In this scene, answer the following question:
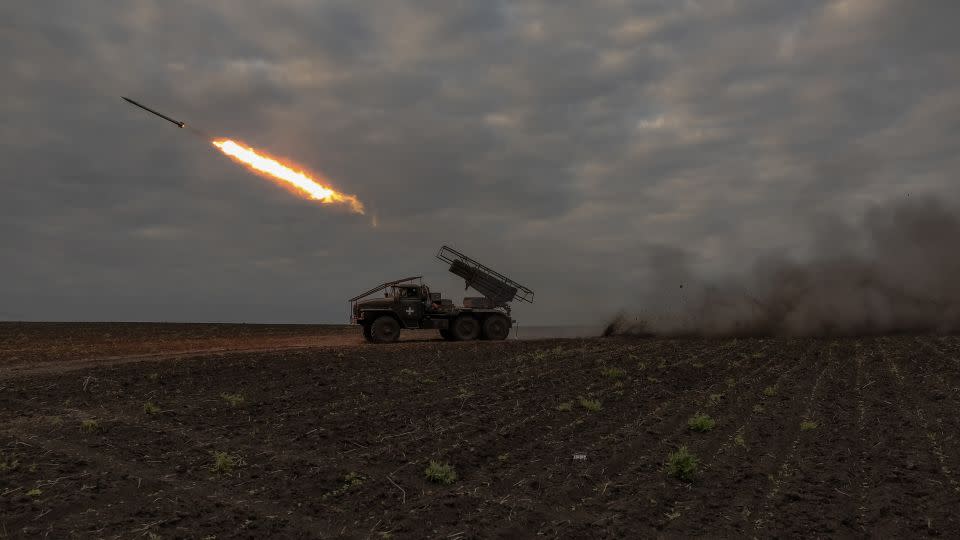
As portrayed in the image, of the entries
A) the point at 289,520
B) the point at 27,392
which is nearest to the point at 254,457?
the point at 289,520

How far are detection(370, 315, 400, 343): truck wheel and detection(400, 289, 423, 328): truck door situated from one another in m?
0.54

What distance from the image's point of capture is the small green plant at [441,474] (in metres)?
→ 9.20

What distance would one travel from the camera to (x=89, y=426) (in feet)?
38.5

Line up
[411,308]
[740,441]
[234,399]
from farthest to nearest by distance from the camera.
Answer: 1. [411,308]
2. [234,399]
3. [740,441]

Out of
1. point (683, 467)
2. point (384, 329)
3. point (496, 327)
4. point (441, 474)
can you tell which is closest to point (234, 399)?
point (441, 474)

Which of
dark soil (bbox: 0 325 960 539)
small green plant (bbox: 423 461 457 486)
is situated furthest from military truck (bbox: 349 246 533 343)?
small green plant (bbox: 423 461 457 486)

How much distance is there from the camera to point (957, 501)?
326 inches

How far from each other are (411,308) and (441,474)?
22070 mm

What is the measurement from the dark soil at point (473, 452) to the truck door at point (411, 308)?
36.5 ft

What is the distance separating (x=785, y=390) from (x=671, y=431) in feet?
20.0

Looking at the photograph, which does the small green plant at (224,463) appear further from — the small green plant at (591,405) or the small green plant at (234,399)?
the small green plant at (591,405)

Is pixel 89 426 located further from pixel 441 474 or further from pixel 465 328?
pixel 465 328

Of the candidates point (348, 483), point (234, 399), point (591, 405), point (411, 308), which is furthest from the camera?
point (411, 308)

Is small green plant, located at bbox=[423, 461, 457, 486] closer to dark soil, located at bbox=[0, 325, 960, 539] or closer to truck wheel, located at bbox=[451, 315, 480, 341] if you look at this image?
dark soil, located at bbox=[0, 325, 960, 539]
